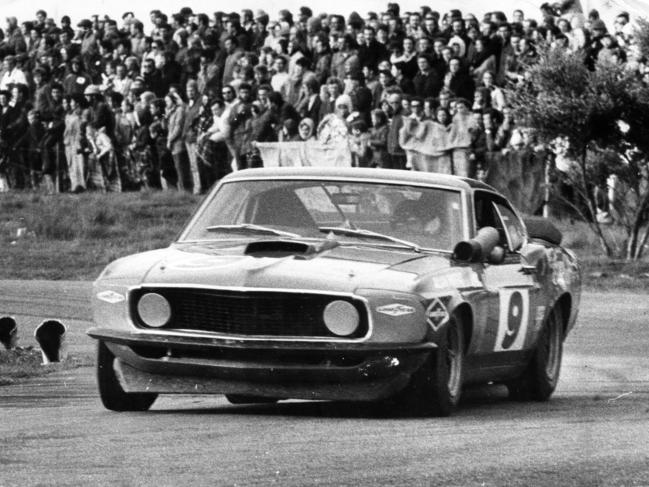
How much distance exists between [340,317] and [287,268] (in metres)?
0.35

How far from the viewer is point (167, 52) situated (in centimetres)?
2667

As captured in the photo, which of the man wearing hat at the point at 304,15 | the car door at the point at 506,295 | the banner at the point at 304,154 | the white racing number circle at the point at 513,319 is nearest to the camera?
the car door at the point at 506,295

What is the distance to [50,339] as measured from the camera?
11766mm

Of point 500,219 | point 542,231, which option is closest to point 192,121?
point 542,231

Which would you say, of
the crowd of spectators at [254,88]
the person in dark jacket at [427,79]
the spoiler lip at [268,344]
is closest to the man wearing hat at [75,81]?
the crowd of spectators at [254,88]

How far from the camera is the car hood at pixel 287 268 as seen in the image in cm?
799

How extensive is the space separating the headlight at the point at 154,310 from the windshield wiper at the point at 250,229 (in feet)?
3.23

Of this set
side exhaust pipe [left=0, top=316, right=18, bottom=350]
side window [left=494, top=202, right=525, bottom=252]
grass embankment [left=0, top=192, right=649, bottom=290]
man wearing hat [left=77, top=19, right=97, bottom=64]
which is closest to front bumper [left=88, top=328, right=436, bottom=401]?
side window [left=494, top=202, right=525, bottom=252]

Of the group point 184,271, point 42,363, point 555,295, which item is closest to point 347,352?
point 184,271

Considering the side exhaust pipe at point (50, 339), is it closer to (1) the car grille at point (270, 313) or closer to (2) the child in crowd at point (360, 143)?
(1) the car grille at point (270, 313)

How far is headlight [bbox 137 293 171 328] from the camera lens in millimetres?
8141

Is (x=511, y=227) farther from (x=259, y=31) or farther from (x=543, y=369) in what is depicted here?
(x=259, y=31)

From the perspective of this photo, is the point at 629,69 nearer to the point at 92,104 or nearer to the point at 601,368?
the point at 92,104

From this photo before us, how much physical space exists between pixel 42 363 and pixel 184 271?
3811 mm
